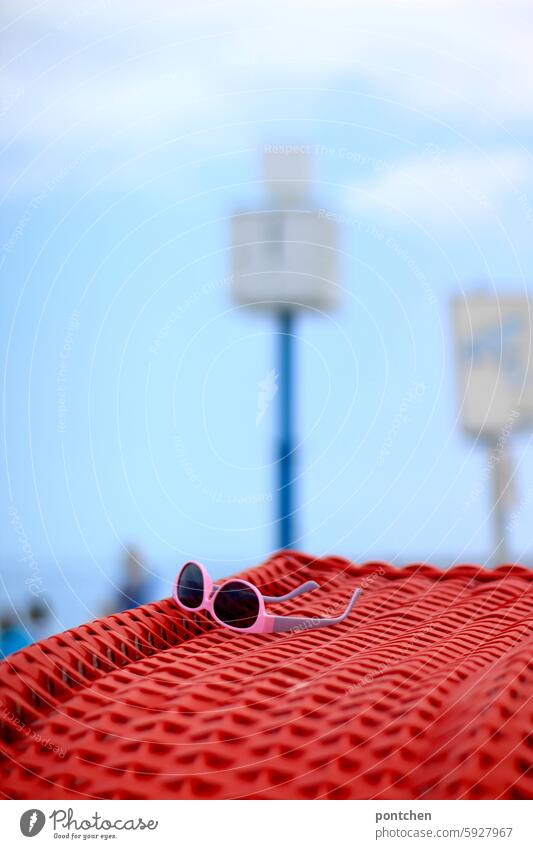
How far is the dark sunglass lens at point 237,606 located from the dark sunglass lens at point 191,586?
0.01 meters

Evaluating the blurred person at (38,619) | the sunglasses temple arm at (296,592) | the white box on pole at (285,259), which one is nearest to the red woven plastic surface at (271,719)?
the blurred person at (38,619)

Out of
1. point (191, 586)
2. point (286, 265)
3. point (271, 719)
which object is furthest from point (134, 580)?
point (286, 265)

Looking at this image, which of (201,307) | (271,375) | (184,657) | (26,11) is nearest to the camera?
(184,657)

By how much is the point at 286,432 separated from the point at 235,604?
0.38 meters

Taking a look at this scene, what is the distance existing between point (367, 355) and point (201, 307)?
0.15 metres

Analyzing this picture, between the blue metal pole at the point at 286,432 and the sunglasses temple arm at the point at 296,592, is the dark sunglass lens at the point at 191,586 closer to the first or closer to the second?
the sunglasses temple arm at the point at 296,592

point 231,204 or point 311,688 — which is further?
point 231,204

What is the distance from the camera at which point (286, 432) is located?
0.87m

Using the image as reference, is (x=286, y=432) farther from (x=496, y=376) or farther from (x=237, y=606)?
(x=237, y=606)

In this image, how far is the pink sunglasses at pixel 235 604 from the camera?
19.1 inches

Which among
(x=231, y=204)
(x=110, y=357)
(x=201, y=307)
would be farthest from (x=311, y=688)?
(x=231, y=204)

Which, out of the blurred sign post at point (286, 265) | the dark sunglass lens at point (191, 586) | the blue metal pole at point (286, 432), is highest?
the blurred sign post at point (286, 265)
